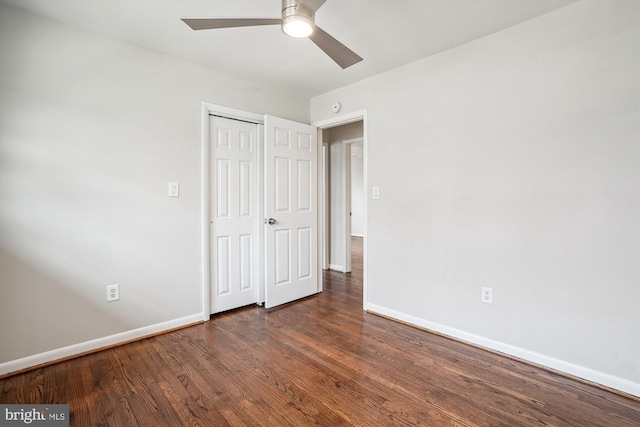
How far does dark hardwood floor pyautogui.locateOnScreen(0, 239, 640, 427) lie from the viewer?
5.07ft

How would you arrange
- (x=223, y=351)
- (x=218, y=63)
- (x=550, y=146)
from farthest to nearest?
(x=218, y=63) < (x=223, y=351) < (x=550, y=146)

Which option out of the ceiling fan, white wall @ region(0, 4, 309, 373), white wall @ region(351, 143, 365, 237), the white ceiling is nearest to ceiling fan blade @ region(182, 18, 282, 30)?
the ceiling fan

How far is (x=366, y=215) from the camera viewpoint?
3.07 m

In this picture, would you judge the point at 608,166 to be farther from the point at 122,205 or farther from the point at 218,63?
the point at 122,205

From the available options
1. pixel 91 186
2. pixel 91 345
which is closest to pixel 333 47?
pixel 91 186

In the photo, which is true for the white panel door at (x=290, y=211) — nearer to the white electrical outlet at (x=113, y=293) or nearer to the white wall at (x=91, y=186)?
the white wall at (x=91, y=186)

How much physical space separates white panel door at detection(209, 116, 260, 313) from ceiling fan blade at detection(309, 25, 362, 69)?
1.51 m

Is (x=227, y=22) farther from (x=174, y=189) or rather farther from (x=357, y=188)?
(x=357, y=188)

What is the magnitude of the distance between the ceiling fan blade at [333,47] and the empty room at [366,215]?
21 mm

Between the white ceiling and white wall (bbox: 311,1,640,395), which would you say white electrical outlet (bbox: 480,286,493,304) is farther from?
the white ceiling

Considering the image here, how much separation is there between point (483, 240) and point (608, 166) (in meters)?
0.85

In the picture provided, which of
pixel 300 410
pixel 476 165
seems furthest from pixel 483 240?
pixel 300 410

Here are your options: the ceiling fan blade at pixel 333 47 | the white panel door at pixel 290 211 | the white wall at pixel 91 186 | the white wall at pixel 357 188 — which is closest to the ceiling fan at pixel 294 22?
the ceiling fan blade at pixel 333 47

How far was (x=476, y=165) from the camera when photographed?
233cm
